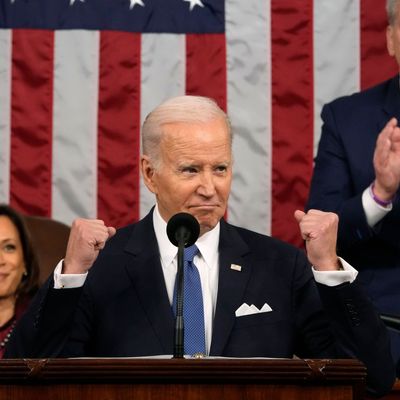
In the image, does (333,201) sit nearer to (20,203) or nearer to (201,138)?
(201,138)

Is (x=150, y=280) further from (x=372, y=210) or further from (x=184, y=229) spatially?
(x=372, y=210)

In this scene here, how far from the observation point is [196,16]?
489 centimetres

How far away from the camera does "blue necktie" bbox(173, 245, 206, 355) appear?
3.12 m

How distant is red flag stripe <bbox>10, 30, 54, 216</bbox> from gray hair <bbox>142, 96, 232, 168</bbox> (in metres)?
1.55

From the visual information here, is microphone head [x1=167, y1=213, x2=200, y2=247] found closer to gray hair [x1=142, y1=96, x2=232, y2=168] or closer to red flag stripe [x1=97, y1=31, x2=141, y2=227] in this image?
gray hair [x1=142, y1=96, x2=232, y2=168]

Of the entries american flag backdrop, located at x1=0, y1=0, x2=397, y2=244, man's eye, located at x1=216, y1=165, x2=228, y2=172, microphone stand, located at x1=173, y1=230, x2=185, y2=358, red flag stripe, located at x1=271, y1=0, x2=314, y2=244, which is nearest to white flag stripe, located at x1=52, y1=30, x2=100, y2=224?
american flag backdrop, located at x1=0, y1=0, x2=397, y2=244

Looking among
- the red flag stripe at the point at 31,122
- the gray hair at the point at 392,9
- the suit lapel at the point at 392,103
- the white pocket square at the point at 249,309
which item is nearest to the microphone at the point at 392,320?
the white pocket square at the point at 249,309

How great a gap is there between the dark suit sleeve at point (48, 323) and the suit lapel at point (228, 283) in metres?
0.39

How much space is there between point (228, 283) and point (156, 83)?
5.97 ft

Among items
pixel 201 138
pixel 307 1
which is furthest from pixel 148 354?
pixel 307 1

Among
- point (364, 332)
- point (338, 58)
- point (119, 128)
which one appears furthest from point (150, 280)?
point (338, 58)

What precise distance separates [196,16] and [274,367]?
272 centimetres

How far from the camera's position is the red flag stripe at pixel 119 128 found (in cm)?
488

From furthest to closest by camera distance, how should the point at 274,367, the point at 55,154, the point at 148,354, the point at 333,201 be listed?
the point at 55,154, the point at 333,201, the point at 148,354, the point at 274,367
